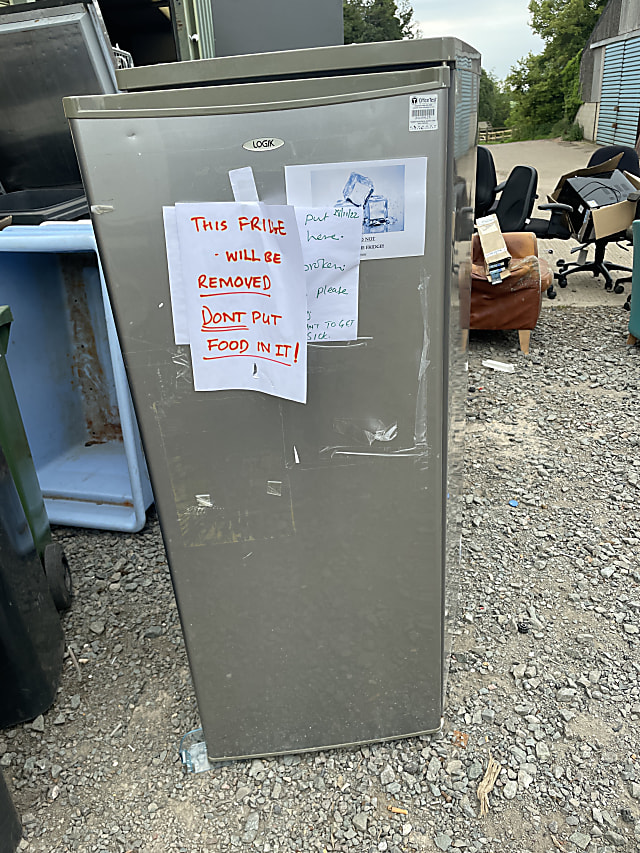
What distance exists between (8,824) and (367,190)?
1.69 meters

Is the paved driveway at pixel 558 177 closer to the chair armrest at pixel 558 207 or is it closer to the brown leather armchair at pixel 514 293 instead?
the chair armrest at pixel 558 207

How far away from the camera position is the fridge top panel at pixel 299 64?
1.14 m

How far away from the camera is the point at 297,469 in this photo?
1.42 metres

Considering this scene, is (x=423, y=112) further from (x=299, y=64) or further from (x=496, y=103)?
(x=496, y=103)

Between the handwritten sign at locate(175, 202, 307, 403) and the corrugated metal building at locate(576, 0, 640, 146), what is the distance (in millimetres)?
16431

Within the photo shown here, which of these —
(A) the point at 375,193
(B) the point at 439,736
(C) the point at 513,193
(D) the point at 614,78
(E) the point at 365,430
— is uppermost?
(D) the point at 614,78

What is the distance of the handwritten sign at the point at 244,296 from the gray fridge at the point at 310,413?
0.03m

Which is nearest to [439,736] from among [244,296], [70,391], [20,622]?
[20,622]

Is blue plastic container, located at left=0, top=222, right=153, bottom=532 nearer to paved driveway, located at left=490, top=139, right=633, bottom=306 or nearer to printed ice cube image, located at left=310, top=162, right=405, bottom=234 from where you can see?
printed ice cube image, located at left=310, top=162, right=405, bottom=234

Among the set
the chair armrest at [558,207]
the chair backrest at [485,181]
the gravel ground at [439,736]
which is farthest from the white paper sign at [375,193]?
the chair backrest at [485,181]

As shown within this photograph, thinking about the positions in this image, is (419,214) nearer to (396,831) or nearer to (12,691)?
(396,831)

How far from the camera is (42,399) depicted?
9.96 feet

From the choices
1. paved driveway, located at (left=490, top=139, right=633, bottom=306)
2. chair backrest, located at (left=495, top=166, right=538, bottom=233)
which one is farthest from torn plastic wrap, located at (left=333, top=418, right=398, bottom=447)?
chair backrest, located at (left=495, top=166, right=538, bottom=233)

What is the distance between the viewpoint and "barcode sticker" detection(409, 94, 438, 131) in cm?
112
